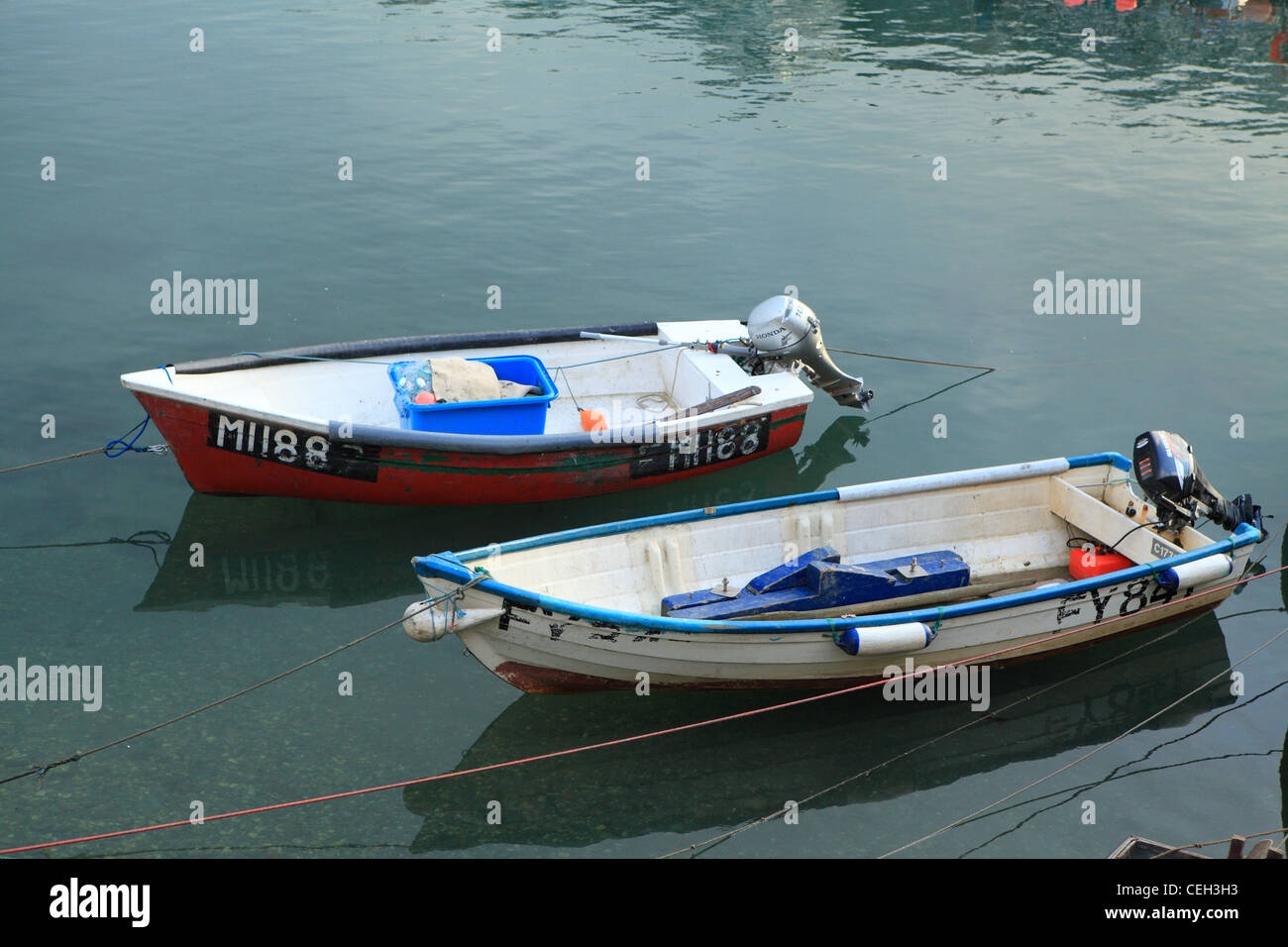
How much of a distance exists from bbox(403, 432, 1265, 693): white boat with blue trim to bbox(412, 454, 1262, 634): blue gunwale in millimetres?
15

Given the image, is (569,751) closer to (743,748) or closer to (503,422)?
(743,748)

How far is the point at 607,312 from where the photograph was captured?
17.2m

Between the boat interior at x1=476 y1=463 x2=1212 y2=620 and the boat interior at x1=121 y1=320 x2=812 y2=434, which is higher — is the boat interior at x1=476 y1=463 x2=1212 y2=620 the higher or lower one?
the lower one

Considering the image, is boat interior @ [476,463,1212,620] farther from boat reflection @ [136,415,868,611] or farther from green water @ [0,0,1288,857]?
boat reflection @ [136,415,868,611]

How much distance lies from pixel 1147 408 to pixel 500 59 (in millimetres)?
17568

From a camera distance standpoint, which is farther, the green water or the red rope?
the green water

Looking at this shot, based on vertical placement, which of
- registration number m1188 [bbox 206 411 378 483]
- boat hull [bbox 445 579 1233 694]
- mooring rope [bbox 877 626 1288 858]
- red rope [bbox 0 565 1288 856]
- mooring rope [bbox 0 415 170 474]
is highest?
registration number m1188 [bbox 206 411 378 483]

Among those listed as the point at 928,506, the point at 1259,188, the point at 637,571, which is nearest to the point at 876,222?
the point at 1259,188

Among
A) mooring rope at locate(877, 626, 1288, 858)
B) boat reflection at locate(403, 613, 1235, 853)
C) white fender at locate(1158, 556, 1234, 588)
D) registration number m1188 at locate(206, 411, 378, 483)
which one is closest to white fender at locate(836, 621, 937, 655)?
boat reflection at locate(403, 613, 1235, 853)

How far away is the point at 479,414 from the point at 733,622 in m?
3.98

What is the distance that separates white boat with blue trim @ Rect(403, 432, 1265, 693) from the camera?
913 centimetres

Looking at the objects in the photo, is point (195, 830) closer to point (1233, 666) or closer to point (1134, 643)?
point (1134, 643)

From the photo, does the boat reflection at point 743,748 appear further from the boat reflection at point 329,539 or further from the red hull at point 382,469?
the red hull at point 382,469

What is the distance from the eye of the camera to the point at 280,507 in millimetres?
12266
